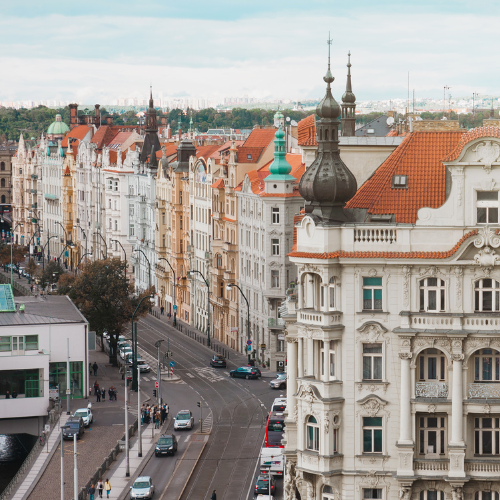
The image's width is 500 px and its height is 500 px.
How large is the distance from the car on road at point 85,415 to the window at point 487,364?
55546 millimetres

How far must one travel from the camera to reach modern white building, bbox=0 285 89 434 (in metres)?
127

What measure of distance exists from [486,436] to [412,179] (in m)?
13.6

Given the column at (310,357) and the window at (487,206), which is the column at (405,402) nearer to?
the column at (310,357)

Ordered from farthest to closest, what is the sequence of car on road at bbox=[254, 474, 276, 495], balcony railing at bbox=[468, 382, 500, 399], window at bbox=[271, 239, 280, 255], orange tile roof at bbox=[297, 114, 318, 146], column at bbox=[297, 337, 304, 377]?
window at bbox=[271, 239, 280, 255] < car on road at bbox=[254, 474, 276, 495] < orange tile roof at bbox=[297, 114, 318, 146] < column at bbox=[297, 337, 304, 377] < balcony railing at bbox=[468, 382, 500, 399]

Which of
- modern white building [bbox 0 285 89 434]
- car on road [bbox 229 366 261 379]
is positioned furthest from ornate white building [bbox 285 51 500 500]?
car on road [bbox 229 366 261 379]

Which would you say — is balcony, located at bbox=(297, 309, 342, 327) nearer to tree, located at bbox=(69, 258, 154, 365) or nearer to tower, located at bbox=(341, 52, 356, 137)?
tower, located at bbox=(341, 52, 356, 137)

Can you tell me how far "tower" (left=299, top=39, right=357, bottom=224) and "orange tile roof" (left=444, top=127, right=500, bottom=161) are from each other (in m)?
5.20

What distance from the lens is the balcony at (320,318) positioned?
73.1m

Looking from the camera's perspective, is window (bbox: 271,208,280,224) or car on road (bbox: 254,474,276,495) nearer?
car on road (bbox: 254,474,276,495)

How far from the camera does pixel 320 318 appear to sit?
73438mm

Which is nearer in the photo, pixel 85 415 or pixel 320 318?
pixel 320 318

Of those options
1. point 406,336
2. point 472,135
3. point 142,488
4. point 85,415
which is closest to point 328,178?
point 472,135

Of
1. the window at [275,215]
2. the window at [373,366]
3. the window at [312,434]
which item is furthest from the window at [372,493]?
the window at [275,215]

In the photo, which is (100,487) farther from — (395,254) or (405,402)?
(395,254)
